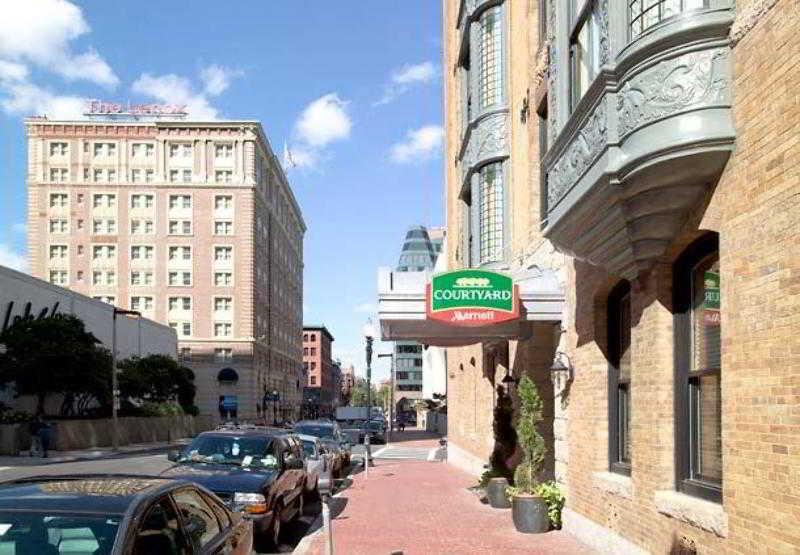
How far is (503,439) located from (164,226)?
71957 millimetres

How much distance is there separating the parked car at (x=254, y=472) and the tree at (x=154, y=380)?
3898cm

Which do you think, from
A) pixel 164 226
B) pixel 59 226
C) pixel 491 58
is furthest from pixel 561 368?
pixel 59 226

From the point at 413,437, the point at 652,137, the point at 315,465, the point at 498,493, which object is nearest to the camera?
the point at 652,137

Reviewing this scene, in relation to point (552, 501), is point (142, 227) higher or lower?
higher

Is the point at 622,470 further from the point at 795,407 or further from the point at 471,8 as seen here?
the point at 471,8

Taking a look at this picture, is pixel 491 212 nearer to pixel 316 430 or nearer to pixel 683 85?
pixel 316 430

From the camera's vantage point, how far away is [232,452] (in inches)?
488

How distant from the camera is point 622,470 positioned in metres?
9.93

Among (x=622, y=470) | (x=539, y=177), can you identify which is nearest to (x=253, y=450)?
(x=622, y=470)

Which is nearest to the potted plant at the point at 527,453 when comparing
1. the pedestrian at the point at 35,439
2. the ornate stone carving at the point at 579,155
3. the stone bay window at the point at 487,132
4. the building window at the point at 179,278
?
the ornate stone carving at the point at 579,155

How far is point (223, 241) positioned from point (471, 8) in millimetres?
66104

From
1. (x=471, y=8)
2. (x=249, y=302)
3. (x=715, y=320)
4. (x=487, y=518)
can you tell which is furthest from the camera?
(x=249, y=302)

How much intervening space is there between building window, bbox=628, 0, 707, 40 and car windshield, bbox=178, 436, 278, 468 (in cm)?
791

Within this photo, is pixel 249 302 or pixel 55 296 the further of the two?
pixel 249 302
